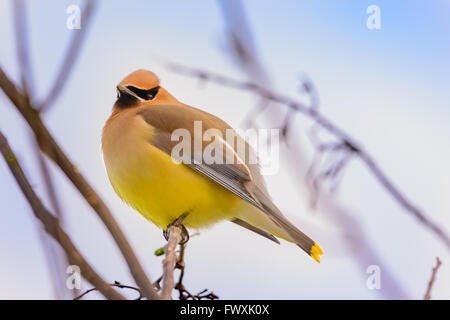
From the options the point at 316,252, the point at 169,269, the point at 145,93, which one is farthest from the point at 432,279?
the point at 145,93

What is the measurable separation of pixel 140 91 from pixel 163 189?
2.94 feet

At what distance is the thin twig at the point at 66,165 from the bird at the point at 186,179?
2.01 metres

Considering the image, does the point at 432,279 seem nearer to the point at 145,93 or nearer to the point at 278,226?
the point at 278,226

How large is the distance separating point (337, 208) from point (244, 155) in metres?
1.80

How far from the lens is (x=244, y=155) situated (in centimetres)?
361

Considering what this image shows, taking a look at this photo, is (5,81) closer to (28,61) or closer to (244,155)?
(28,61)

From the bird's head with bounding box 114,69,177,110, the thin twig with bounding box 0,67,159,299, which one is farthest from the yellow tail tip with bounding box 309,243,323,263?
the thin twig with bounding box 0,67,159,299

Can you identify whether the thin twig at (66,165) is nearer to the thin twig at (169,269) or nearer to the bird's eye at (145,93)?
the thin twig at (169,269)

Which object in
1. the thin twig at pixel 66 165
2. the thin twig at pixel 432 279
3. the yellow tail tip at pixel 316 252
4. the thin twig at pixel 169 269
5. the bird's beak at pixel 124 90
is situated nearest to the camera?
the thin twig at pixel 66 165

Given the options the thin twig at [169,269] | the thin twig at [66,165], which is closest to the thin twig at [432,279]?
the thin twig at [169,269]

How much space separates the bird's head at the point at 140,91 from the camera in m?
3.88

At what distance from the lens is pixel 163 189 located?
3309 millimetres

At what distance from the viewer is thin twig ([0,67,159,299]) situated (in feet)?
3.93
